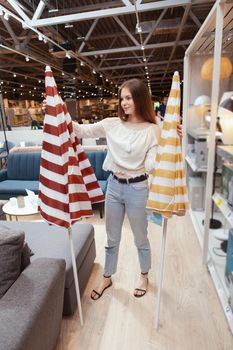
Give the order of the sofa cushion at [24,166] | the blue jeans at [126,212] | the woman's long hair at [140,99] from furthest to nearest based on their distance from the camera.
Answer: the sofa cushion at [24,166]
the blue jeans at [126,212]
the woman's long hair at [140,99]

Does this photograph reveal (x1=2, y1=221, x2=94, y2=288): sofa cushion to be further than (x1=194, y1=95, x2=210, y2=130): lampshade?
No

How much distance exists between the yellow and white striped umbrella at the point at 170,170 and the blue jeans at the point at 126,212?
0.25 m

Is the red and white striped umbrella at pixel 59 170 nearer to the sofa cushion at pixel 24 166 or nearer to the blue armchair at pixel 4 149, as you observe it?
the sofa cushion at pixel 24 166

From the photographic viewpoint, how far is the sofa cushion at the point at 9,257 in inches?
51.3

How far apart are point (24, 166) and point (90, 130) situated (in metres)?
2.71

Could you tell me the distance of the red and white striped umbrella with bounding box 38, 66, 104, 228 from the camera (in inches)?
57.0

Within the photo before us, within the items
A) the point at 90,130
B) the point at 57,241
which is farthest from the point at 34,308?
the point at 90,130

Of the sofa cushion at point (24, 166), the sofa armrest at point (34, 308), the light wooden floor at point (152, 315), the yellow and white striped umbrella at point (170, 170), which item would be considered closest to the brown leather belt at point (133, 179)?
the yellow and white striped umbrella at point (170, 170)

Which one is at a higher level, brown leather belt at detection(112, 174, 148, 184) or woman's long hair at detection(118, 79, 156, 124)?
woman's long hair at detection(118, 79, 156, 124)

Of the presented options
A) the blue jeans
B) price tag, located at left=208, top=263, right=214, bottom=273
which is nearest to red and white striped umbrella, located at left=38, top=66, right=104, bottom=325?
the blue jeans

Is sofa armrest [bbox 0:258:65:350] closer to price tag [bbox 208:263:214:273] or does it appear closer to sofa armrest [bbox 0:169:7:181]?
price tag [bbox 208:263:214:273]

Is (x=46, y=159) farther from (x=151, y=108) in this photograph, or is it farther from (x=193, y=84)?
(x=193, y=84)

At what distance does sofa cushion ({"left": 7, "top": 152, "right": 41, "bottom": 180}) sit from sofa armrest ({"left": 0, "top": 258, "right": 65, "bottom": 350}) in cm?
283

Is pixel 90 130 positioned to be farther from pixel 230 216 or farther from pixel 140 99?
pixel 230 216
